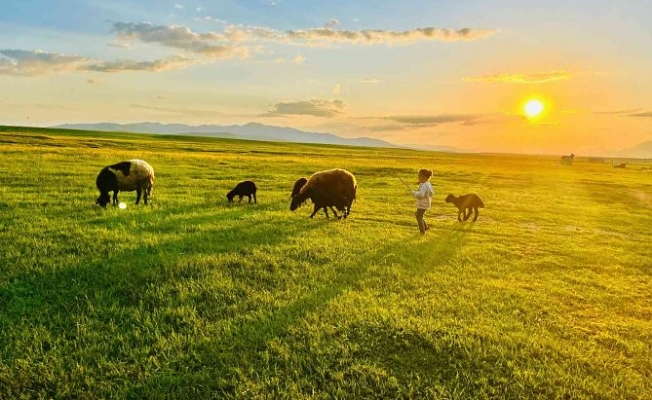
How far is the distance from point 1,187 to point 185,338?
60.5ft

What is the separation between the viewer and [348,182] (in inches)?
663

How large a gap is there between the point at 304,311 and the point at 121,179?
39.9ft

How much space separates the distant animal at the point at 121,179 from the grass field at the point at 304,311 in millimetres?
1256

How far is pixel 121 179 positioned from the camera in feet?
52.9

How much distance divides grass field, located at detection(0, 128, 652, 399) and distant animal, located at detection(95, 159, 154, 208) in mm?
1256

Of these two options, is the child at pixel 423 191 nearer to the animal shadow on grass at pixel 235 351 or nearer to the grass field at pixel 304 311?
the grass field at pixel 304 311

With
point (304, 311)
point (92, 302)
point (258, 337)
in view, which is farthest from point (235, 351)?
point (92, 302)

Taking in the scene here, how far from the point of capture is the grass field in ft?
17.3

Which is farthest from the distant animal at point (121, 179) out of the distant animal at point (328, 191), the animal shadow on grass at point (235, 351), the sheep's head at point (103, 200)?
the animal shadow on grass at point (235, 351)

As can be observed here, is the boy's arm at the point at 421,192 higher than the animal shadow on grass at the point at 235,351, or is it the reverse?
the boy's arm at the point at 421,192

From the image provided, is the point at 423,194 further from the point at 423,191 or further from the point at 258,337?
the point at 258,337

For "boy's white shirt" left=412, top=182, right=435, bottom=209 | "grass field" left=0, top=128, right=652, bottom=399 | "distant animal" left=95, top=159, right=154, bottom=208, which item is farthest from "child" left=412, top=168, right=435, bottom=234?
"distant animal" left=95, top=159, right=154, bottom=208

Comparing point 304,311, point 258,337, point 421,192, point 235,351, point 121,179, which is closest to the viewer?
point 235,351

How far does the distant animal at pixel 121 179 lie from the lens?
15875 millimetres
